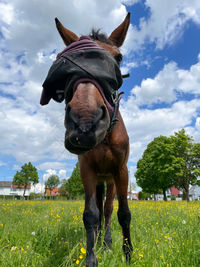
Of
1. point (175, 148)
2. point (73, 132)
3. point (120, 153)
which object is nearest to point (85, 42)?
point (73, 132)

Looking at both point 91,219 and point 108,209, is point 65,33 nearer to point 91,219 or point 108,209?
point 91,219

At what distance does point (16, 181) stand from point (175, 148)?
4063 cm

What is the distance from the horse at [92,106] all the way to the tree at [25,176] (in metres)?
52.7

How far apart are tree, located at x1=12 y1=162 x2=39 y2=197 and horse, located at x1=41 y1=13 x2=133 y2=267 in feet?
173

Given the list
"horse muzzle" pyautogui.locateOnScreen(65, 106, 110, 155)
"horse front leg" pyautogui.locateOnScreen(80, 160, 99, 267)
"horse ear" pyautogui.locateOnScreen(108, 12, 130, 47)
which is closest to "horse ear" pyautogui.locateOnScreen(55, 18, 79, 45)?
"horse ear" pyautogui.locateOnScreen(108, 12, 130, 47)

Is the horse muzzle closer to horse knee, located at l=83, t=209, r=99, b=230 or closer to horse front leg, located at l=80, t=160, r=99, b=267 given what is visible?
horse front leg, located at l=80, t=160, r=99, b=267

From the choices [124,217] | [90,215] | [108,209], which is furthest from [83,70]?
[108,209]

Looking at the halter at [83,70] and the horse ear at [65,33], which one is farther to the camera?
the horse ear at [65,33]

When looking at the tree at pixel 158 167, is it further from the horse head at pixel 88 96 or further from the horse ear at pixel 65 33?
the horse head at pixel 88 96

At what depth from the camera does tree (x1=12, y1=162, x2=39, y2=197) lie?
50.5 meters

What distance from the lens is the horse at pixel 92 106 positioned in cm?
159

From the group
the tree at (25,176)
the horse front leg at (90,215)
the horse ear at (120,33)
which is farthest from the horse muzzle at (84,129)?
the tree at (25,176)

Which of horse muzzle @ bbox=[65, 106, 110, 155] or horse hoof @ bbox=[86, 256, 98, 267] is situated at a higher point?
horse muzzle @ bbox=[65, 106, 110, 155]

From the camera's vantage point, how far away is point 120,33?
301 centimetres
